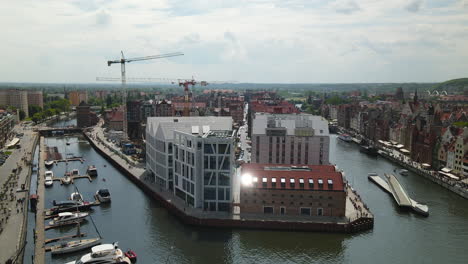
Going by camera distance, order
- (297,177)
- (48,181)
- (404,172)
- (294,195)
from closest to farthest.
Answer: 1. (294,195)
2. (297,177)
3. (48,181)
4. (404,172)

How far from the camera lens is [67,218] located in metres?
37.5

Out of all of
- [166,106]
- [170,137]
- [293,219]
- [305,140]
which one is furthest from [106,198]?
[166,106]

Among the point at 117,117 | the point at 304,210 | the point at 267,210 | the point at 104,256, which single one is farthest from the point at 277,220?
the point at 117,117

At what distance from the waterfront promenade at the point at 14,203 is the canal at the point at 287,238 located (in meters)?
2.57

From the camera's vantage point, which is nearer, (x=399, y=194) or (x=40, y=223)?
(x=40, y=223)

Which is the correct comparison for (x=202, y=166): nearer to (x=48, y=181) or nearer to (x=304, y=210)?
(x=304, y=210)

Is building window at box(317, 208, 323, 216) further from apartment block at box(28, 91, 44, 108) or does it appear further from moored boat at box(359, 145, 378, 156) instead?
apartment block at box(28, 91, 44, 108)

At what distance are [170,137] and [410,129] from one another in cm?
4752

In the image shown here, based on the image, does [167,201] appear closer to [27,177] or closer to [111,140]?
[27,177]

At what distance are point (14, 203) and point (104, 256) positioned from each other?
16718mm

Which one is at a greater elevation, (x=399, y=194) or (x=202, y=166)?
(x=202, y=166)

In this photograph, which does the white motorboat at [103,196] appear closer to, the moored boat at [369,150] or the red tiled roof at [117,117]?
the moored boat at [369,150]

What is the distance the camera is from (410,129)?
237 ft

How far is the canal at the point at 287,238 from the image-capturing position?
101ft
